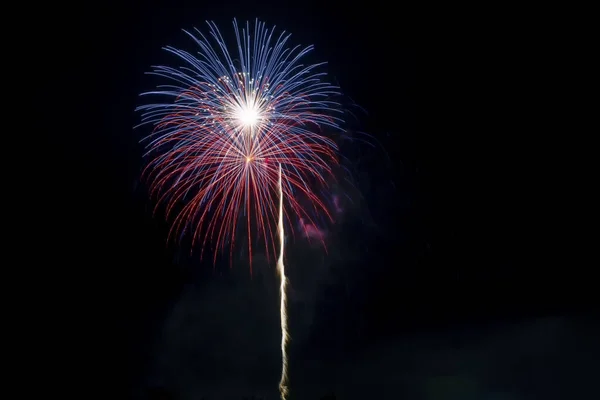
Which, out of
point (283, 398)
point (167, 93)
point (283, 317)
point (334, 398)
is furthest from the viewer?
point (334, 398)

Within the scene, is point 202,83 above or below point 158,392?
above

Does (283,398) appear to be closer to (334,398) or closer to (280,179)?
(280,179)

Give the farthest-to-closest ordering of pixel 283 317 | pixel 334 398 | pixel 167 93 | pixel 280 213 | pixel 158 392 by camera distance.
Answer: pixel 334 398 < pixel 158 392 < pixel 283 317 < pixel 280 213 < pixel 167 93

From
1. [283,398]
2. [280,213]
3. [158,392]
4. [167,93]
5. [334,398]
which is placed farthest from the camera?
[334,398]

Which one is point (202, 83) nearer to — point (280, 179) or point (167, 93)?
point (167, 93)

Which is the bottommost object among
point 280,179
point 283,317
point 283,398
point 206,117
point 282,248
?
point 283,398

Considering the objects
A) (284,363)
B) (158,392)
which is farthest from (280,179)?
(158,392)

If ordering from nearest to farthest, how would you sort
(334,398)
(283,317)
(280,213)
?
(280,213)
(283,317)
(334,398)

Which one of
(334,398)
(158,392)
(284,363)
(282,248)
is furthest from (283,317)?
(334,398)

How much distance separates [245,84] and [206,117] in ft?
5.81

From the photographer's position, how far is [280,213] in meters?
20.2

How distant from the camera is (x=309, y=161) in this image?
19531mm

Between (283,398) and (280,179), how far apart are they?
10.7 meters

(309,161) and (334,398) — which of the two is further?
(334,398)
